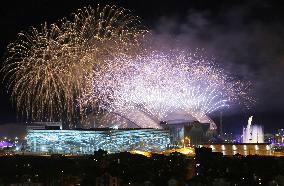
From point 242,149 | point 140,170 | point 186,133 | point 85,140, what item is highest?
point 186,133

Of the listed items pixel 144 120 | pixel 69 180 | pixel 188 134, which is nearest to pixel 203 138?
pixel 188 134

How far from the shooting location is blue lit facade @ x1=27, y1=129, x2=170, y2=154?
5259cm

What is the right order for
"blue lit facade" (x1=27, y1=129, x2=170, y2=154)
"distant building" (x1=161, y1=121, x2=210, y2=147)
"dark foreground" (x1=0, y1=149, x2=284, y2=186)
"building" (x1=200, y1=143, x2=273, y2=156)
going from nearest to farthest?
"dark foreground" (x1=0, y1=149, x2=284, y2=186) < "blue lit facade" (x1=27, y1=129, x2=170, y2=154) < "building" (x1=200, y1=143, x2=273, y2=156) < "distant building" (x1=161, y1=121, x2=210, y2=147)

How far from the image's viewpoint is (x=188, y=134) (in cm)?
6138

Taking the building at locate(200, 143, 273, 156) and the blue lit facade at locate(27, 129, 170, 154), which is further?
the building at locate(200, 143, 273, 156)

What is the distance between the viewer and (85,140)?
174ft

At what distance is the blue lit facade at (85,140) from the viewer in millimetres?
52594

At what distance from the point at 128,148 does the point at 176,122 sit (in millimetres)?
13788

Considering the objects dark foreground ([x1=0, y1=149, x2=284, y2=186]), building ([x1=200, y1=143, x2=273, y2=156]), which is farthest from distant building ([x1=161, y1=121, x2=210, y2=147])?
dark foreground ([x1=0, y1=149, x2=284, y2=186])

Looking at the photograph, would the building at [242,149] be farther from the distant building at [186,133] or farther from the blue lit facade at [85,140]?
the blue lit facade at [85,140]

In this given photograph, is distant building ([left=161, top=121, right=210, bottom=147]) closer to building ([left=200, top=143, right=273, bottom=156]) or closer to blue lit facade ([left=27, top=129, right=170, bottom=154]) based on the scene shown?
building ([left=200, top=143, right=273, bottom=156])

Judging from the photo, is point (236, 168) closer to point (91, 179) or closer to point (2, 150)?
point (91, 179)

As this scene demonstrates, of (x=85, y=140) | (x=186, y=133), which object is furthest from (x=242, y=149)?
(x=85, y=140)

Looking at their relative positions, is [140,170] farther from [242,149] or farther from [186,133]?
[186,133]
